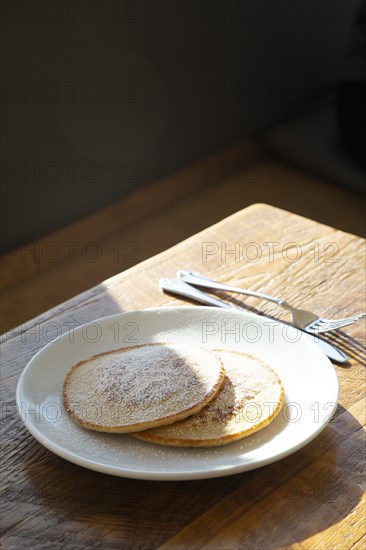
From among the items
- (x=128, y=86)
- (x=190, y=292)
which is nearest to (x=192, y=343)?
(x=190, y=292)

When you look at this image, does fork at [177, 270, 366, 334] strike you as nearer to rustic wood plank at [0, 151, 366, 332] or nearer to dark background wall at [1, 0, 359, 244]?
rustic wood plank at [0, 151, 366, 332]

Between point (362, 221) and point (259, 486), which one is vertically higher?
point (259, 486)

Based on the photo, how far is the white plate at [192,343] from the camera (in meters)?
0.80

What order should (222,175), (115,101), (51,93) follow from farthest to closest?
(222,175) → (115,101) → (51,93)

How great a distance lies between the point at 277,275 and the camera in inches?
48.2

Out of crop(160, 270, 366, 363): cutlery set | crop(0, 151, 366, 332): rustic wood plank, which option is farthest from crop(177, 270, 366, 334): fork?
crop(0, 151, 366, 332): rustic wood plank

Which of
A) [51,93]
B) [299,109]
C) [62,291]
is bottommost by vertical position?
[62,291]

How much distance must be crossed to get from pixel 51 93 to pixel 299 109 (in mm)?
1269

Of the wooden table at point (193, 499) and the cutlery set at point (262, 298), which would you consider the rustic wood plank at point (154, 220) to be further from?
the wooden table at point (193, 499)

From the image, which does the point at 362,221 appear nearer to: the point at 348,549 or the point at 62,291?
the point at 62,291

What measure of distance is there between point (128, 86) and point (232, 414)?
187 cm

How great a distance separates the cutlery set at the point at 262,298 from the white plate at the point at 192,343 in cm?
6

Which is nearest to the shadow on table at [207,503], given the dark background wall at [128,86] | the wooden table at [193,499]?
the wooden table at [193,499]

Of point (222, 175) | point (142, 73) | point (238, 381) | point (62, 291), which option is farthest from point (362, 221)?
point (238, 381)
